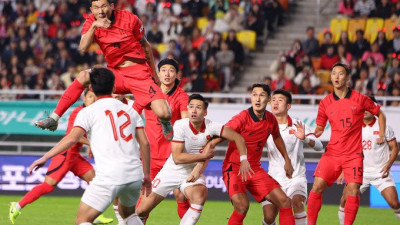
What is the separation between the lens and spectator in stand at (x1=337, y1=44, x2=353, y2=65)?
790 inches

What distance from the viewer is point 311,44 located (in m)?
20.9

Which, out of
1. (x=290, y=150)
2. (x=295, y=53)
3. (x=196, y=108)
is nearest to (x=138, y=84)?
(x=196, y=108)

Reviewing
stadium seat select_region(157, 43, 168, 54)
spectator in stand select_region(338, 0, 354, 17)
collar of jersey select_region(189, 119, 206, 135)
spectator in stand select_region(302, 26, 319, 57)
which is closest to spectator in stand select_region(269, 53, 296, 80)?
spectator in stand select_region(302, 26, 319, 57)

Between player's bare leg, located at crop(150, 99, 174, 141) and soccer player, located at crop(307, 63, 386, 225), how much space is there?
7.79ft

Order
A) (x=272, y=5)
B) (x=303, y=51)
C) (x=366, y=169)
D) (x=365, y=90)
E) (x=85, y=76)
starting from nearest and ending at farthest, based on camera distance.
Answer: (x=85, y=76) < (x=366, y=169) < (x=365, y=90) < (x=303, y=51) < (x=272, y=5)

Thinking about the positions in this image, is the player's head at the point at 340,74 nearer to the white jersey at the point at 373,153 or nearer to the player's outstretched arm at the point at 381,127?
the player's outstretched arm at the point at 381,127

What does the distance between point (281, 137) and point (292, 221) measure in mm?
1136

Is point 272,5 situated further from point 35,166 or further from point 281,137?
point 35,166

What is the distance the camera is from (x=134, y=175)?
27.3 ft

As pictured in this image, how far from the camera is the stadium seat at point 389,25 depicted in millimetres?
20703

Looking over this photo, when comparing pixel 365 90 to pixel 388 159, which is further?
pixel 365 90

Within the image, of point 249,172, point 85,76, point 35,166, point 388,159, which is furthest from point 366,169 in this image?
point 35,166

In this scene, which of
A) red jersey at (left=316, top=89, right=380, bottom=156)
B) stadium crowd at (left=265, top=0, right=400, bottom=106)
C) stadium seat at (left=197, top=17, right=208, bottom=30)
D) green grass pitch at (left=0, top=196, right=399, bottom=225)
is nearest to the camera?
red jersey at (left=316, top=89, right=380, bottom=156)

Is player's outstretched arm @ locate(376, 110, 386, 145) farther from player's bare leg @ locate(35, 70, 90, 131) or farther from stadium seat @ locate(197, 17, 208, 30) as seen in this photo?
stadium seat @ locate(197, 17, 208, 30)
